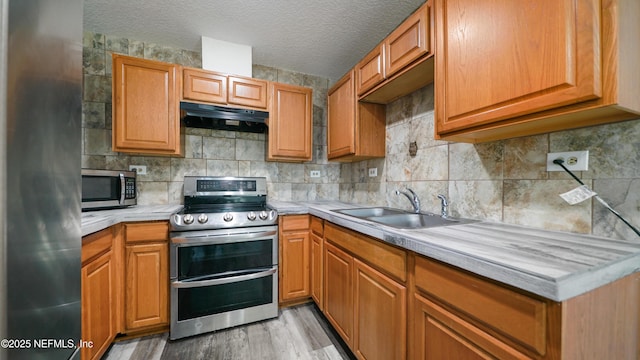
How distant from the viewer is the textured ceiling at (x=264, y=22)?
175cm

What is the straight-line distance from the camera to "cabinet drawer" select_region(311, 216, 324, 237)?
1.90 m

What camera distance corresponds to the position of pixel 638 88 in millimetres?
765

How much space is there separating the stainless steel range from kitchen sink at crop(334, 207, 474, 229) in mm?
738

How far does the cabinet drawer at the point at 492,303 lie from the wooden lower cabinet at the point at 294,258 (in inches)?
51.1

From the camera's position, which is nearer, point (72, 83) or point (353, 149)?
point (72, 83)

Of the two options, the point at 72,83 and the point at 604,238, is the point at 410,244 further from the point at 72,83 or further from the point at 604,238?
the point at 72,83

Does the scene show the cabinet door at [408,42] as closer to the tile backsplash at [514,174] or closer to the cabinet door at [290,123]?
the tile backsplash at [514,174]

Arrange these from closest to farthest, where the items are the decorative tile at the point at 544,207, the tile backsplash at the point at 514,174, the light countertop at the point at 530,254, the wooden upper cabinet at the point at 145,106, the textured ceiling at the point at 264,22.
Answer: the light countertop at the point at 530,254 → the tile backsplash at the point at 514,174 → the decorative tile at the point at 544,207 → the textured ceiling at the point at 264,22 → the wooden upper cabinet at the point at 145,106

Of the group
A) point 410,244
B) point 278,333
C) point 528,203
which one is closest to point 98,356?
point 278,333

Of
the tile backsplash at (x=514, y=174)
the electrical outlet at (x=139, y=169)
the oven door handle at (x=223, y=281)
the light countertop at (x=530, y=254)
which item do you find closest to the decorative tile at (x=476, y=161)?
the tile backsplash at (x=514, y=174)

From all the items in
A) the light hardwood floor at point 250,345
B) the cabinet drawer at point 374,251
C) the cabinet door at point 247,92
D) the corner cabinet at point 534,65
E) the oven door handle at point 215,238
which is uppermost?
the cabinet door at point 247,92

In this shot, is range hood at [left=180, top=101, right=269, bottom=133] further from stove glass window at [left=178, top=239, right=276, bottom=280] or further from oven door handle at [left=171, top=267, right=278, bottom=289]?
oven door handle at [left=171, top=267, right=278, bottom=289]

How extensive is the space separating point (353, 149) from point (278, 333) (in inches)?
61.6

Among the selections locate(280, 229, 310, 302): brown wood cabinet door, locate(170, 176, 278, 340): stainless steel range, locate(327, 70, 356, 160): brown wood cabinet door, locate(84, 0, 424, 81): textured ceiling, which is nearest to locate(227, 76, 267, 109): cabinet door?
locate(84, 0, 424, 81): textured ceiling
